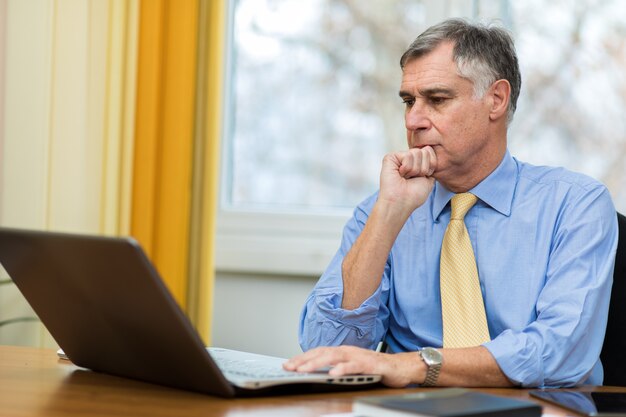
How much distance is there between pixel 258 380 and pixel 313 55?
2.27 metres

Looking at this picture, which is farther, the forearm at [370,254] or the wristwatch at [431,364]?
the forearm at [370,254]

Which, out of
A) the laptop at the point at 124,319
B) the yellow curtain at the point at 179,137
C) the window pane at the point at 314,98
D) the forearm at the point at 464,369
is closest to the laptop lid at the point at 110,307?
the laptop at the point at 124,319

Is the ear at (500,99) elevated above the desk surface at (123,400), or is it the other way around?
the ear at (500,99)

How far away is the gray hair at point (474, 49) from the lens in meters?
1.87

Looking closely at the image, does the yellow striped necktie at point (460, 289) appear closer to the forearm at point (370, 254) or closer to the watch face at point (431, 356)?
the forearm at point (370, 254)

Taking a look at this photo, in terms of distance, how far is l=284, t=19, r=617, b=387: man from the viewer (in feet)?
5.22

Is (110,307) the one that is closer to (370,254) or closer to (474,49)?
(370,254)

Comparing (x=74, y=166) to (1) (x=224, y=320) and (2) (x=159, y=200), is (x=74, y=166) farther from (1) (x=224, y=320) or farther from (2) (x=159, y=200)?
(1) (x=224, y=320)

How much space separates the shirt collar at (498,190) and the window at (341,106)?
1.23 metres

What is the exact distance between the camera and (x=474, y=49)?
6.18 ft

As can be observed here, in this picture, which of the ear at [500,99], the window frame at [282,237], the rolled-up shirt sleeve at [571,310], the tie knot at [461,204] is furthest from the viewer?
the window frame at [282,237]

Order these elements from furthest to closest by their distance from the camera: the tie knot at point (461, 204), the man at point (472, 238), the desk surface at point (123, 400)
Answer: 1. the tie knot at point (461, 204)
2. the man at point (472, 238)
3. the desk surface at point (123, 400)

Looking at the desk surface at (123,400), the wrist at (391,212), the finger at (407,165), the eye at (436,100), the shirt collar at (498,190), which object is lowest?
the desk surface at (123,400)

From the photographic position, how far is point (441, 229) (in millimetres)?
1872
